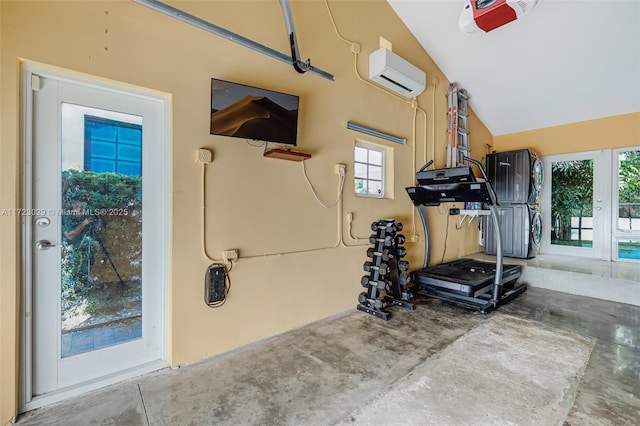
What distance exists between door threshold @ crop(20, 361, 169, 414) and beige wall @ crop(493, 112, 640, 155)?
7154 mm

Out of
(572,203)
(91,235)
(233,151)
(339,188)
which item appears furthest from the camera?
(572,203)

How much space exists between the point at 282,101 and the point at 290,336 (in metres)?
2.35

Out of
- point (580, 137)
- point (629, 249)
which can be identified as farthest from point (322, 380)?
point (580, 137)

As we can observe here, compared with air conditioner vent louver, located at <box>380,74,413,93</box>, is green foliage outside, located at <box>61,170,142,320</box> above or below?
below

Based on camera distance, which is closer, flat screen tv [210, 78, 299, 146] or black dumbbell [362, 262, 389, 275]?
flat screen tv [210, 78, 299, 146]

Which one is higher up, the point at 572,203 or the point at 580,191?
the point at 580,191

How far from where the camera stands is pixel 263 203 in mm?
2834

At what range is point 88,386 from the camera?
2.04m

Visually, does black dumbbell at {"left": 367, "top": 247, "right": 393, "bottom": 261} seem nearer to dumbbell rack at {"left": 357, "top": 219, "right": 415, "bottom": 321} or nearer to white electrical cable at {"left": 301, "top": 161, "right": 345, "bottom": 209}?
dumbbell rack at {"left": 357, "top": 219, "right": 415, "bottom": 321}

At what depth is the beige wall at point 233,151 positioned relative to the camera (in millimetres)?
1807

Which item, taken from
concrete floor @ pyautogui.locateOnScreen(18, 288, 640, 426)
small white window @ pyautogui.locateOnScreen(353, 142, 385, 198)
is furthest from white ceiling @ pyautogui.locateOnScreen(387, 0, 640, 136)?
concrete floor @ pyautogui.locateOnScreen(18, 288, 640, 426)

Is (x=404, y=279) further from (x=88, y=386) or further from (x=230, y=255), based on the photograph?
(x=88, y=386)

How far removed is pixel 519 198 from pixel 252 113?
5.23 meters

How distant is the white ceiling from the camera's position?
3760 millimetres
